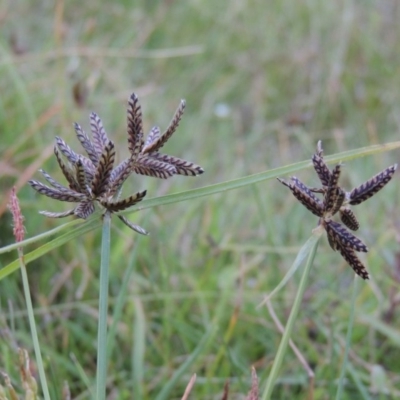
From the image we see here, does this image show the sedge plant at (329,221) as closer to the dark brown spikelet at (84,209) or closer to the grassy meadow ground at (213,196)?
the dark brown spikelet at (84,209)

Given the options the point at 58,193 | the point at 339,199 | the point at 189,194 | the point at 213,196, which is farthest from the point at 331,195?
the point at 213,196

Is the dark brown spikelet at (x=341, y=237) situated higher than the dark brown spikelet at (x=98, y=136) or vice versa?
the dark brown spikelet at (x=98, y=136)

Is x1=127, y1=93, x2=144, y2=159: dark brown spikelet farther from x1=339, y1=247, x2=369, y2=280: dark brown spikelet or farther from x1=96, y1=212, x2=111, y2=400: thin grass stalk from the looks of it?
x1=339, y1=247, x2=369, y2=280: dark brown spikelet

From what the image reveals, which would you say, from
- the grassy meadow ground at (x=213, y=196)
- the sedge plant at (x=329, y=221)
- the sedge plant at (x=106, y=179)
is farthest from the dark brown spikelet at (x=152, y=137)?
the grassy meadow ground at (x=213, y=196)

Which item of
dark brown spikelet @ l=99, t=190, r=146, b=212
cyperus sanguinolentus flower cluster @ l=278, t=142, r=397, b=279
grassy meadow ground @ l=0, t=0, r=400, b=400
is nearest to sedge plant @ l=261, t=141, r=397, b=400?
cyperus sanguinolentus flower cluster @ l=278, t=142, r=397, b=279

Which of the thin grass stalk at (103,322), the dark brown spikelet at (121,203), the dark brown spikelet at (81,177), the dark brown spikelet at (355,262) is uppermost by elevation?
the dark brown spikelet at (81,177)

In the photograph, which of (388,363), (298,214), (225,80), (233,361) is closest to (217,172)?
(298,214)

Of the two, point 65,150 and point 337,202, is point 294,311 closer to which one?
point 337,202
